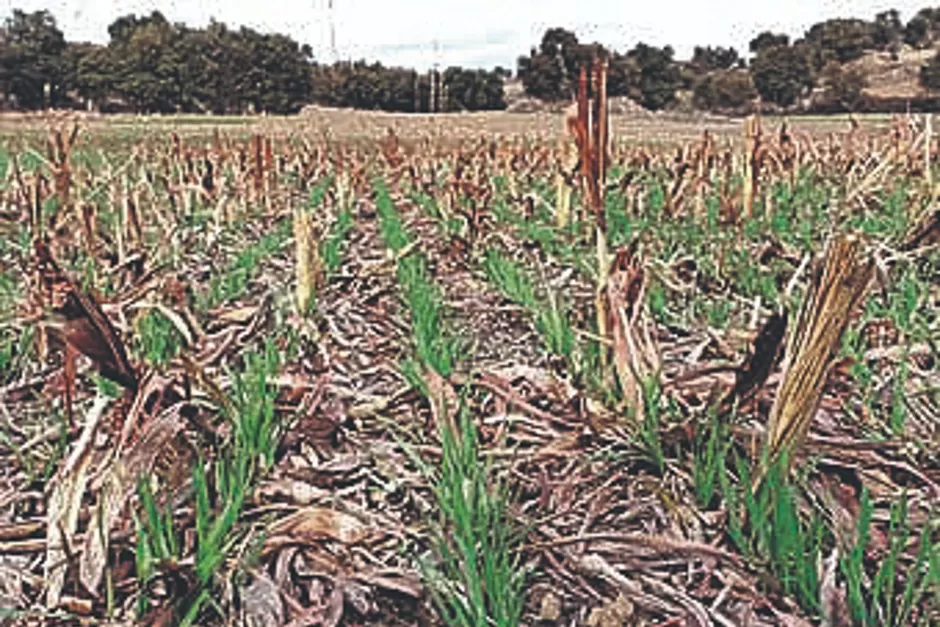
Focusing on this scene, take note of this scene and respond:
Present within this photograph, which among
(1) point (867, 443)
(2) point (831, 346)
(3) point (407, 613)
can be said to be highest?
(2) point (831, 346)

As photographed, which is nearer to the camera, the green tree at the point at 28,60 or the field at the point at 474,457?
the field at the point at 474,457

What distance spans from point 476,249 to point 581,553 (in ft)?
6.55

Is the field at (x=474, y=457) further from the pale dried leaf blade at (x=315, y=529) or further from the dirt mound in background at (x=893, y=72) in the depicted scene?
the dirt mound in background at (x=893, y=72)

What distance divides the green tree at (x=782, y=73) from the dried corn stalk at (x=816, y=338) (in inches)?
1247

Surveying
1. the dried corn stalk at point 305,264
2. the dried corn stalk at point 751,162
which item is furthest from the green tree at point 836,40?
the dried corn stalk at point 305,264

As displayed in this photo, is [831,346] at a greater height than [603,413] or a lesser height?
greater

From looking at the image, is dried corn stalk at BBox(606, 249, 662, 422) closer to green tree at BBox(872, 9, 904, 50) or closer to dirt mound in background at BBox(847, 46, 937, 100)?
dirt mound in background at BBox(847, 46, 937, 100)

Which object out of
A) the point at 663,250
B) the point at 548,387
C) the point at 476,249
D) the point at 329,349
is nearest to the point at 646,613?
the point at 548,387

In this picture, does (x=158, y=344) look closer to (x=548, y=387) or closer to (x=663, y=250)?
(x=548, y=387)

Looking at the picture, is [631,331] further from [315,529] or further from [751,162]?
[751,162]

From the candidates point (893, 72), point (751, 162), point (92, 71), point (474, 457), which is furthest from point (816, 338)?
point (893, 72)

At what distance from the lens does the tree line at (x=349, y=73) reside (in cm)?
429

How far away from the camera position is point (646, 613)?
100cm

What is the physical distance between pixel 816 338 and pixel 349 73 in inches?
139
